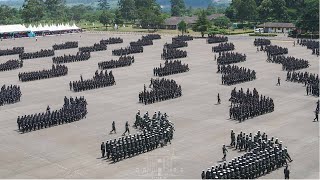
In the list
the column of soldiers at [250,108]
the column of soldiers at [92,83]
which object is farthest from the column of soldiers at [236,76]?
the column of soldiers at [92,83]

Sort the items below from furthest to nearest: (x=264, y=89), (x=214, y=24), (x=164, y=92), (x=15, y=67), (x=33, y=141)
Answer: (x=214, y=24) < (x=15, y=67) < (x=264, y=89) < (x=164, y=92) < (x=33, y=141)

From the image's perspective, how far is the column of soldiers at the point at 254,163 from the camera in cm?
1908

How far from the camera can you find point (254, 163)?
19.9 metres

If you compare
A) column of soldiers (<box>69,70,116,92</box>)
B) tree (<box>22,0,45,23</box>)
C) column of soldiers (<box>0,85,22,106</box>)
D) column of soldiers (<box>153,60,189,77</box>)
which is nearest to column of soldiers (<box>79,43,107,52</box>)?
column of soldiers (<box>153,60,189,77</box>)

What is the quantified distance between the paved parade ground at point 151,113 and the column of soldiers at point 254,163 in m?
0.50

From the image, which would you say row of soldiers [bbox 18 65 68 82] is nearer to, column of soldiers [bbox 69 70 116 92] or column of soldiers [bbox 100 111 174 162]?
column of soldiers [bbox 69 70 116 92]

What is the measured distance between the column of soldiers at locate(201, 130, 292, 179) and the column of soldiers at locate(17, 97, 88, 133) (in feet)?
42.5

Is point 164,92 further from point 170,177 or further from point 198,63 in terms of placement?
point 198,63

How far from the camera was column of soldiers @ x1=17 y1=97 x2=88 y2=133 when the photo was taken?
92.9 ft

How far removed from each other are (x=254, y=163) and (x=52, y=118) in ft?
48.4

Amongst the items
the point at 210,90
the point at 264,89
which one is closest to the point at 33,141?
the point at 210,90

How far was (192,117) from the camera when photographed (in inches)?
1188

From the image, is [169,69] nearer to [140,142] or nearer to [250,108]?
[250,108]

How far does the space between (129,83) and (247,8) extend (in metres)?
76.0
